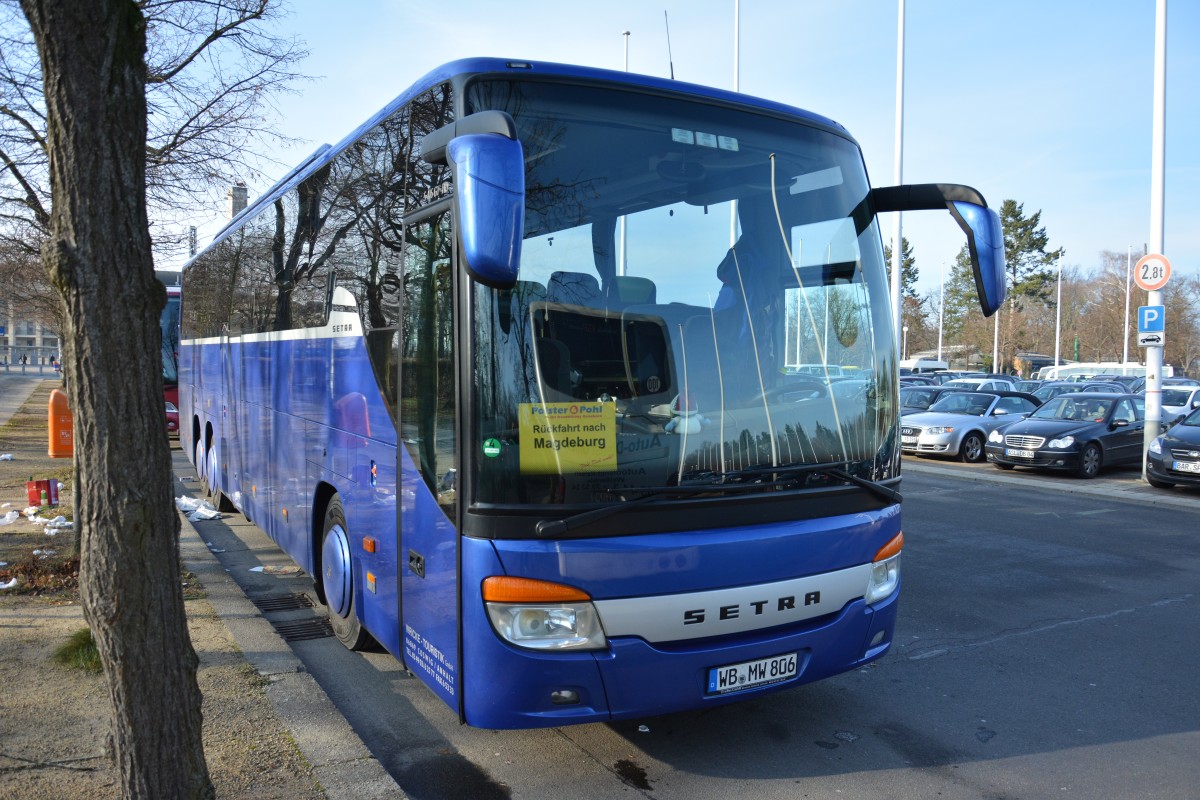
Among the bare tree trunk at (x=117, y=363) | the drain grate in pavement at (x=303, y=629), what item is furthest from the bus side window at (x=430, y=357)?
the drain grate in pavement at (x=303, y=629)

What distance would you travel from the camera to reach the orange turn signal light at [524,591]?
147 inches

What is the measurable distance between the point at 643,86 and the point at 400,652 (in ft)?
10.1

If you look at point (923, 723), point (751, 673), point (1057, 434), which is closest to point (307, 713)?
point (751, 673)

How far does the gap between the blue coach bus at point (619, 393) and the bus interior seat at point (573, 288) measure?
12 millimetres

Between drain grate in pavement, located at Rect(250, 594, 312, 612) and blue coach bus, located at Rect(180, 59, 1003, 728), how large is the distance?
2374mm

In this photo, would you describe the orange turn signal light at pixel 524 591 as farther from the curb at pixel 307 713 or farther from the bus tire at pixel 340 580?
the bus tire at pixel 340 580

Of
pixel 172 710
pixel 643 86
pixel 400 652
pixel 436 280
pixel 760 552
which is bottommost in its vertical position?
pixel 400 652

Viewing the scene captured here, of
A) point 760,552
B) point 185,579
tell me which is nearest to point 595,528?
point 760,552

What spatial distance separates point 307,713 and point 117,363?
251 cm

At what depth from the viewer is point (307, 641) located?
6.41 metres

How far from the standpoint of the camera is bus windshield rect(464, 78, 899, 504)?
382cm

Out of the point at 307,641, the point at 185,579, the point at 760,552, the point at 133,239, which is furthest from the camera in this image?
the point at 185,579

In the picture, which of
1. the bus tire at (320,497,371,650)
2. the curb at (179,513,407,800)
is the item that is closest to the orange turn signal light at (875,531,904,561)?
the curb at (179,513,407,800)

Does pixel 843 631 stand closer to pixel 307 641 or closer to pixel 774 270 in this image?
pixel 774 270
